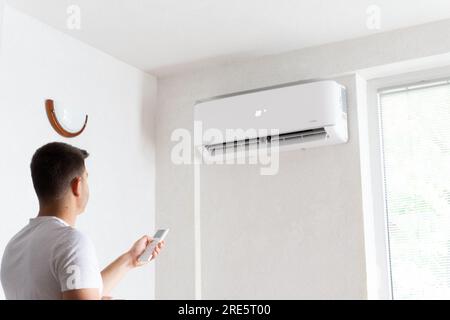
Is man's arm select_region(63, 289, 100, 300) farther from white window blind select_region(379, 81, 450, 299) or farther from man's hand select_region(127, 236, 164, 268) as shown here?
white window blind select_region(379, 81, 450, 299)

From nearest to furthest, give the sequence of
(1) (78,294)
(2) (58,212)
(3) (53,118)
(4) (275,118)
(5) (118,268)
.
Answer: (1) (78,294), (2) (58,212), (5) (118,268), (3) (53,118), (4) (275,118)

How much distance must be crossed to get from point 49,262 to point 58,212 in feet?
0.51

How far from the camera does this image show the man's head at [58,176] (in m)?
1.48

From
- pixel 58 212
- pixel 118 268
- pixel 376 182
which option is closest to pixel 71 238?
pixel 58 212

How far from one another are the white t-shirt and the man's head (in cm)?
7

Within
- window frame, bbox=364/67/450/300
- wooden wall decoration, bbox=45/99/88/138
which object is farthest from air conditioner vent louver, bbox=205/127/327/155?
wooden wall decoration, bbox=45/99/88/138

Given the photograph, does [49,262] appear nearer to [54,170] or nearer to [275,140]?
[54,170]

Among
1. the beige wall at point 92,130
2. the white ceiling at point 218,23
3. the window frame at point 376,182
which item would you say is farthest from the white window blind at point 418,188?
the beige wall at point 92,130

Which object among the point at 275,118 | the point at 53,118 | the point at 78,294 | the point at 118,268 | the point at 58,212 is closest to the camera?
the point at 78,294

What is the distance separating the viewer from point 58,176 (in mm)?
1484

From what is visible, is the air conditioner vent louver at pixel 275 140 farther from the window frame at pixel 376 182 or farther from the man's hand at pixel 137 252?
→ the man's hand at pixel 137 252

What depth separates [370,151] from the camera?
9.89 ft

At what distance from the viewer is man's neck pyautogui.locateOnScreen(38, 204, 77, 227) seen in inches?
57.7
